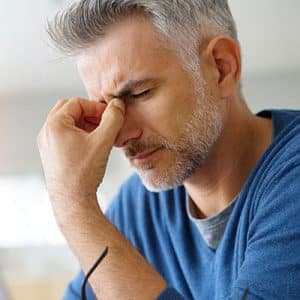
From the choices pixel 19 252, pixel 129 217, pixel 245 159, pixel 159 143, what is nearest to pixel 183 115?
pixel 159 143

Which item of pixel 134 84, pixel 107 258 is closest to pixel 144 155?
pixel 134 84

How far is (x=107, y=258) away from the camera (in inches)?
34.6

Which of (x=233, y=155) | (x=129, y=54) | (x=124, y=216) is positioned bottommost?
(x=124, y=216)

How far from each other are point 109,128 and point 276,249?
317mm

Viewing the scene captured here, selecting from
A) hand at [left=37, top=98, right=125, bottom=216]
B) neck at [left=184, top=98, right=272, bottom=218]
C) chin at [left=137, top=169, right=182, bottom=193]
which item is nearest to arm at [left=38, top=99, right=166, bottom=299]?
hand at [left=37, top=98, right=125, bottom=216]

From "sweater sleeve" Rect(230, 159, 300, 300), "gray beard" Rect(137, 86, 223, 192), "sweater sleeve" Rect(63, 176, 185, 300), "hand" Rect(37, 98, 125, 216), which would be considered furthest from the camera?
"sweater sleeve" Rect(63, 176, 185, 300)

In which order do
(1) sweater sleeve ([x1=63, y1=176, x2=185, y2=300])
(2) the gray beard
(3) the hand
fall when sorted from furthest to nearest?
(1) sweater sleeve ([x1=63, y1=176, x2=185, y2=300]), (2) the gray beard, (3) the hand

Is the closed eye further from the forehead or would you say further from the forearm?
the forearm

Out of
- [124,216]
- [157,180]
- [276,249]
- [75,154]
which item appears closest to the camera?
[276,249]

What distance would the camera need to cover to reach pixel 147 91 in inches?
39.8

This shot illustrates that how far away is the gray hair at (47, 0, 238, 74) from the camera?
1009 millimetres

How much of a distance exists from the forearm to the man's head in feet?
0.54

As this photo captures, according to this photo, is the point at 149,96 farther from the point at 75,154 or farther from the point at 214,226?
the point at 214,226

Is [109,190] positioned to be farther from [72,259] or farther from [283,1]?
[283,1]
